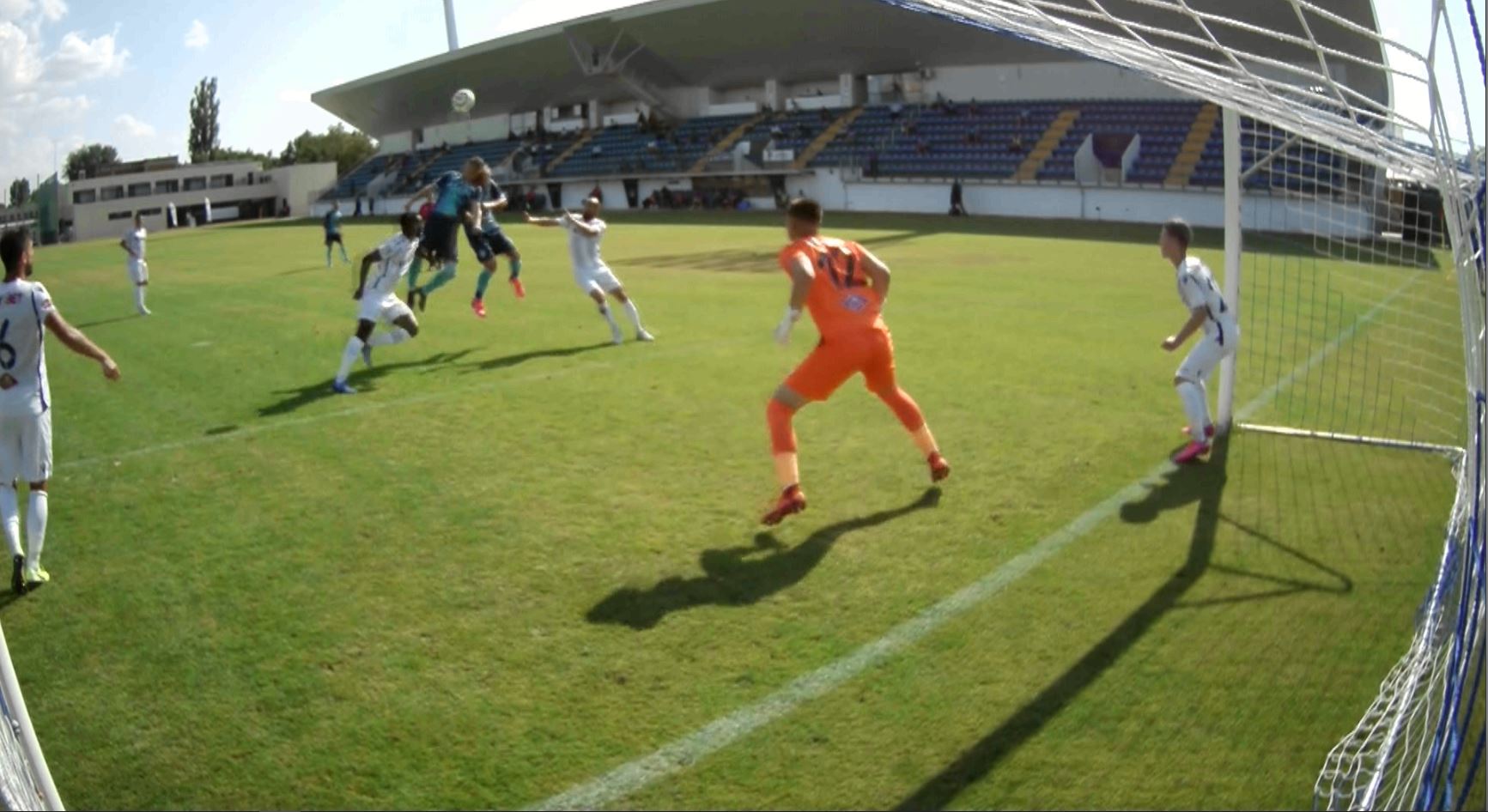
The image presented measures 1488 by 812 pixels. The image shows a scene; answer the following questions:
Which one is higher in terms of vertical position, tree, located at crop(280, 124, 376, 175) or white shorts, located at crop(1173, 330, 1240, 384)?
tree, located at crop(280, 124, 376, 175)

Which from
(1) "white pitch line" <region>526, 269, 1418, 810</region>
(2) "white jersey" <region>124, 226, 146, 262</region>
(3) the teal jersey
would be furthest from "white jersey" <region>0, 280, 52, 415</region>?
(2) "white jersey" <region>124, 226, 146, 262</region>

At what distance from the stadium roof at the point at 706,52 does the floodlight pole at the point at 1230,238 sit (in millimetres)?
28827

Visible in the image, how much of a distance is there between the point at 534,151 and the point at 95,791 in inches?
2287

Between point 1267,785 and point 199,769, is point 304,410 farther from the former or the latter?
point 1267,785

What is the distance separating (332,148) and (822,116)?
60.2 meters

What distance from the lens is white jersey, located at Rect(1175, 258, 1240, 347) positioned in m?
7.50

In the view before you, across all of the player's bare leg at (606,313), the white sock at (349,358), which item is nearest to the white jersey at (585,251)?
the player's bare leg at (606,313)

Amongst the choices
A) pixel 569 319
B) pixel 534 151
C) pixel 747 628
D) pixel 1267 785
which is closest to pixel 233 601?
pixel 747 628

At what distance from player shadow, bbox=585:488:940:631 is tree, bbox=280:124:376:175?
9265cm

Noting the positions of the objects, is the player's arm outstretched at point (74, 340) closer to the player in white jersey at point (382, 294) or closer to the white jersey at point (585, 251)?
the player in white jersey at point (382, 294)

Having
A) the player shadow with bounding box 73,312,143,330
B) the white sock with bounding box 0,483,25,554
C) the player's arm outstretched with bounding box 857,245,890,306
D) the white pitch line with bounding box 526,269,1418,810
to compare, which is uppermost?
the player's arm outstretched with bounding box 857,245,890,306

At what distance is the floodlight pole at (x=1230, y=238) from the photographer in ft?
25.7

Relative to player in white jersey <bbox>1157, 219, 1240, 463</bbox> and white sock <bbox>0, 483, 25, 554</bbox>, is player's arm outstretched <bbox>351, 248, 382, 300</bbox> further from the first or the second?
player in white jersey <bbox>1157, 219, 1240, 463</bbox>

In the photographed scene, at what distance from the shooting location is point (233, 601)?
5.36m
